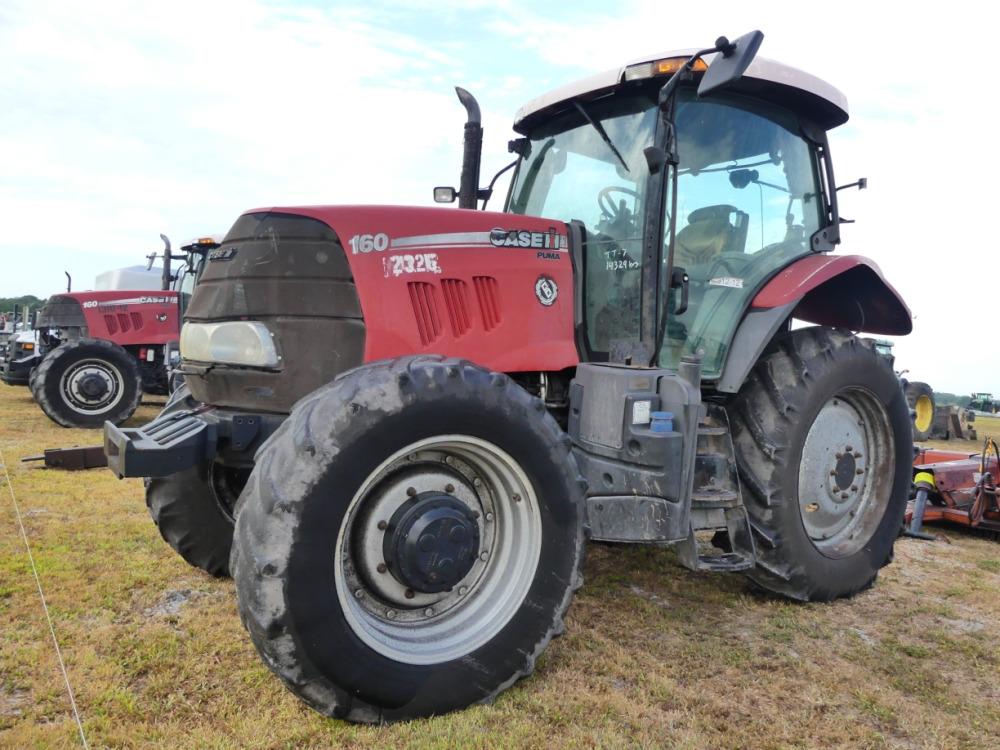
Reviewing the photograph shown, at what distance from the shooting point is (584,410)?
10.6 ft

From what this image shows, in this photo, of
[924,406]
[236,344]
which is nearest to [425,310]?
[236,344]

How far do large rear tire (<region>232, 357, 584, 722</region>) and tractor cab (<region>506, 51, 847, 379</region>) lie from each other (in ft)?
3.62

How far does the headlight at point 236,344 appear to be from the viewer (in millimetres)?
2750

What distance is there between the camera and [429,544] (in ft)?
7.96

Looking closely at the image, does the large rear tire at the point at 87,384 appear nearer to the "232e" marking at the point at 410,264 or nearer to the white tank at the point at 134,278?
the white tank at the point at 134,278

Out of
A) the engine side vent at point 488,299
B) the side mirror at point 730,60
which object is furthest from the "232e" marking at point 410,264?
the side mirror at point 730,60

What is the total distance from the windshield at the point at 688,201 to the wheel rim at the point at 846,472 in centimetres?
77

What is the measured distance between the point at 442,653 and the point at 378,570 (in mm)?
343

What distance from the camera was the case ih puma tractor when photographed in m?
2.30

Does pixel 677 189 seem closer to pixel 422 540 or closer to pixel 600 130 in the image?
pixel 600 130

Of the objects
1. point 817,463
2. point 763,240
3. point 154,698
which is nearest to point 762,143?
point 763,240

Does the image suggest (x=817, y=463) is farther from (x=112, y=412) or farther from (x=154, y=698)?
(x=112, y=412)

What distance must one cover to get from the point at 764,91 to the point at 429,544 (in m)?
2.86

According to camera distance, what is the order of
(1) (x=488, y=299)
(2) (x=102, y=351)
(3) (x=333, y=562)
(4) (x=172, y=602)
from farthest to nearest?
(2) (x=102, y=351), (4) (x=172, y=602), (1) (x=488, y=299), (3) (x=333, y=562)
